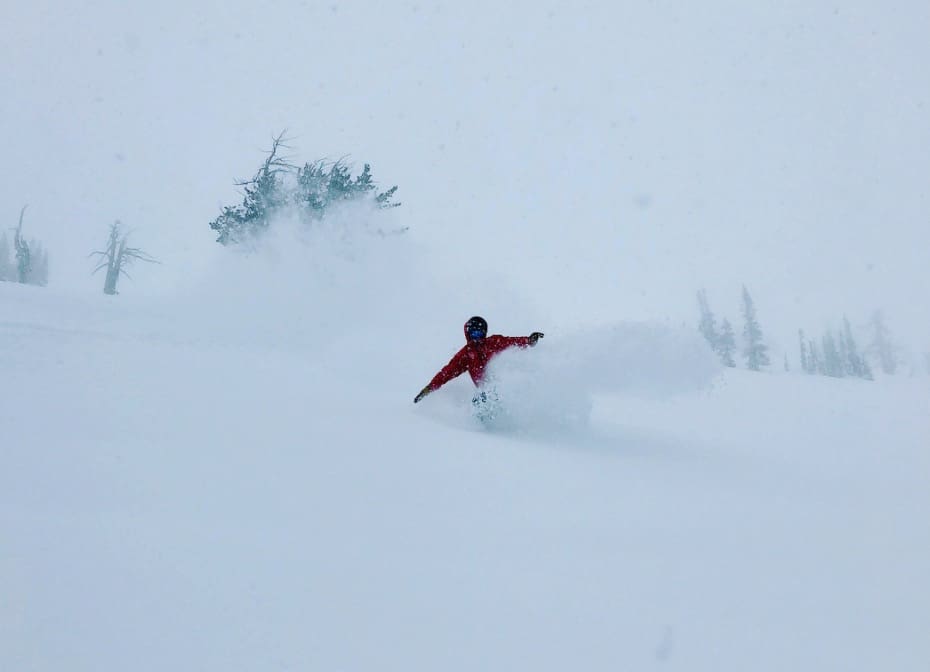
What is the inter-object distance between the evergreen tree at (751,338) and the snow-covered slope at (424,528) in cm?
3623

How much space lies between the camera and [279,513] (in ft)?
8.95

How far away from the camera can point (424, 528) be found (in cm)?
279

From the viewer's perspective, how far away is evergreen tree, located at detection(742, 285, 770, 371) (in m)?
39.8

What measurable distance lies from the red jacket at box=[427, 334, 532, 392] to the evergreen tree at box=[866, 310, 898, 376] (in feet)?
199

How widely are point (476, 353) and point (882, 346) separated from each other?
2425 inches

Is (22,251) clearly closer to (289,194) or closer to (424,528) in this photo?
(289,194)

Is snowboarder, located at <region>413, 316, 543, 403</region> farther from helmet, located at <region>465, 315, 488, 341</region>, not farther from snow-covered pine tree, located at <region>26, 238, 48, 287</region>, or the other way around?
snow-covered pine tree, located at <region>26, 238, 48, 287</region>

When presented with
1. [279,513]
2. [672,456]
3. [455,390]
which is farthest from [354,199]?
[279,513]

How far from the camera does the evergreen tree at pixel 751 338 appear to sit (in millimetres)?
39844

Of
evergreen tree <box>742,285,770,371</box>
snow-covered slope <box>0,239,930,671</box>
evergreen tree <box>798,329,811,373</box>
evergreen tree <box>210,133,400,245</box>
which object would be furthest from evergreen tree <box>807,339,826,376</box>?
snow-covered slope <box>0,239,930,671</box>

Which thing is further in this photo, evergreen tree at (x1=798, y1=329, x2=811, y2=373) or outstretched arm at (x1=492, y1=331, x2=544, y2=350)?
evergreen tree at (x1=798, y1=329, x2=811, y2=373)

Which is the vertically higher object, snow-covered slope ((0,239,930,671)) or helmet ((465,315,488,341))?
helmet ((465,315,488,341))

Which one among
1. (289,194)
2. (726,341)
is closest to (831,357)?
(726,341)

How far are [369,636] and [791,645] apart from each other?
60.2 inches
